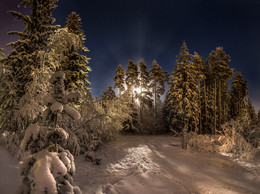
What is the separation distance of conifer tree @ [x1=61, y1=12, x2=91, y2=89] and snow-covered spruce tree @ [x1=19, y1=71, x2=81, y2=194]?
829 cm

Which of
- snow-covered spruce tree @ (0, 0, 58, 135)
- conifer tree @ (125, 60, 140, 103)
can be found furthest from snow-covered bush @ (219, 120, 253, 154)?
conifer tree @ (125, 60, 140, 103)

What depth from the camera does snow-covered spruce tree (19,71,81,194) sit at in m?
2.48

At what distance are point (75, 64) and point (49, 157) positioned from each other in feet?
33.7

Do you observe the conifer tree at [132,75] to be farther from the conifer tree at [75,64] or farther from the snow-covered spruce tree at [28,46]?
the snow-covered spruce tree at [28,46]

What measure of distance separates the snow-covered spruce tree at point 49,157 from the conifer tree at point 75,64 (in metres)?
8.29

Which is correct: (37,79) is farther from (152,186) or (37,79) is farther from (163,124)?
(163,124)

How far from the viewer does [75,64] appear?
1184 centimetres

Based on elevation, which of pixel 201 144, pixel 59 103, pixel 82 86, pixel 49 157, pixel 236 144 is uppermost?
pixel 82 86

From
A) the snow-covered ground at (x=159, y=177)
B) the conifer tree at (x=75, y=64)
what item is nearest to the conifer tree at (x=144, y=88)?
the conifer tree at (x=75, y=64)

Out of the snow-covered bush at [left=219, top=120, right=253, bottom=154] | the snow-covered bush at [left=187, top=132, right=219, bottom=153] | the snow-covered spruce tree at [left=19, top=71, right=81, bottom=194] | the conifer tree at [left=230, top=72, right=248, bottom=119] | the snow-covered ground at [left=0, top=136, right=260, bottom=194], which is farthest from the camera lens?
the conifer tree at [left=230, top=72, right=248, bottom=119]

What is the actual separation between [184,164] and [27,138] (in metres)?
8.07

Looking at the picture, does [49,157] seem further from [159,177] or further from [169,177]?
[169,177]

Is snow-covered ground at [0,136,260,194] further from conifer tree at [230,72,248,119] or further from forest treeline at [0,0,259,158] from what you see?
conifer tree at [230,72,248,119]

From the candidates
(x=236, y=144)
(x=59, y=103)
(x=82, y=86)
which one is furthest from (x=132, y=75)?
(x=59, y=103)
